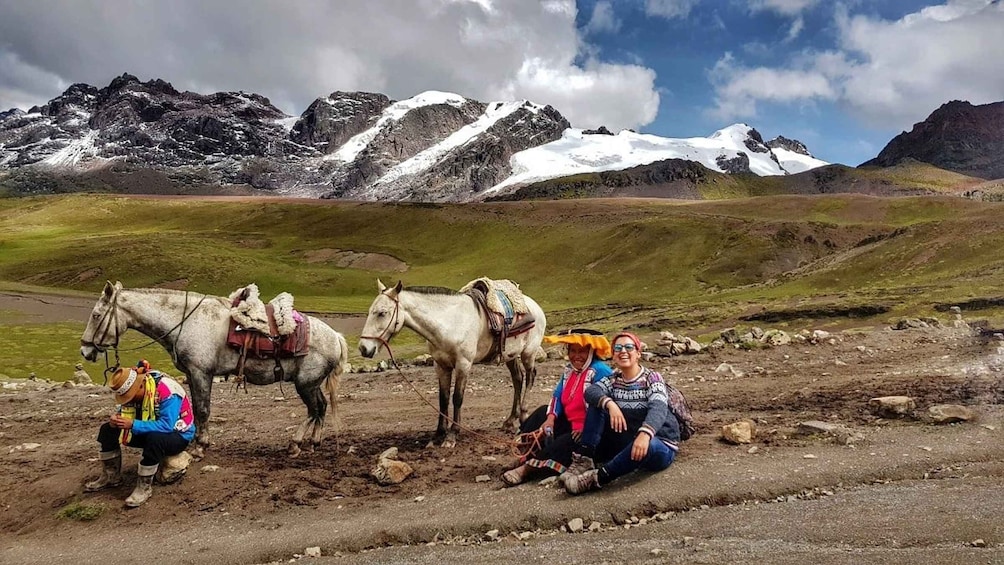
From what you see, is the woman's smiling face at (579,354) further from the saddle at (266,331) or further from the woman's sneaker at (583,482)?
the saddle at (266,331)

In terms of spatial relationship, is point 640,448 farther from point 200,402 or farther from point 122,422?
point 200,402

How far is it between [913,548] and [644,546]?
8.21 feet

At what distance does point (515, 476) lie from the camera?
810 centimetres

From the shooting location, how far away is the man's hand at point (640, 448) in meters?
7.07

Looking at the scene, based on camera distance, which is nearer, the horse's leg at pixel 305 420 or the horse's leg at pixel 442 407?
the horse's leg at pixel 442 407

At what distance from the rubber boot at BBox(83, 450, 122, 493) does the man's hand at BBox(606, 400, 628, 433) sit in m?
7.23

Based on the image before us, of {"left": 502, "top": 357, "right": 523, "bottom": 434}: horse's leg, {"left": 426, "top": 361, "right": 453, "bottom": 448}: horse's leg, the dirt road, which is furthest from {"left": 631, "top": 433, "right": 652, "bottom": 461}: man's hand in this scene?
{"left": 502, "top": 357, "right": 523, "bottom": 434}: horse's leg

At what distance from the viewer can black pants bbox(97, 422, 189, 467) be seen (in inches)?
326

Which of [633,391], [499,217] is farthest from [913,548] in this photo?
[499,217]

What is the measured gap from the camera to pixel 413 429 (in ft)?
39.3

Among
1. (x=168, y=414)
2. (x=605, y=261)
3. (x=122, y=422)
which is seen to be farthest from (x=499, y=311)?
(x=605, y=261)

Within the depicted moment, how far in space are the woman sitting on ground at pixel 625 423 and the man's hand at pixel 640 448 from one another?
5 centimetres

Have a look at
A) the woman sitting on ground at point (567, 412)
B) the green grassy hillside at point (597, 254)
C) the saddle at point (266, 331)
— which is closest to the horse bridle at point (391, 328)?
the saddle at point (266, 331)

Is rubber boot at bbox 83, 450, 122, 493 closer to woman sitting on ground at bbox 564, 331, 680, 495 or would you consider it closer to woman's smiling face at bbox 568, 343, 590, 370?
woman sitting on ground at bbox 564, 331, 680, 495
